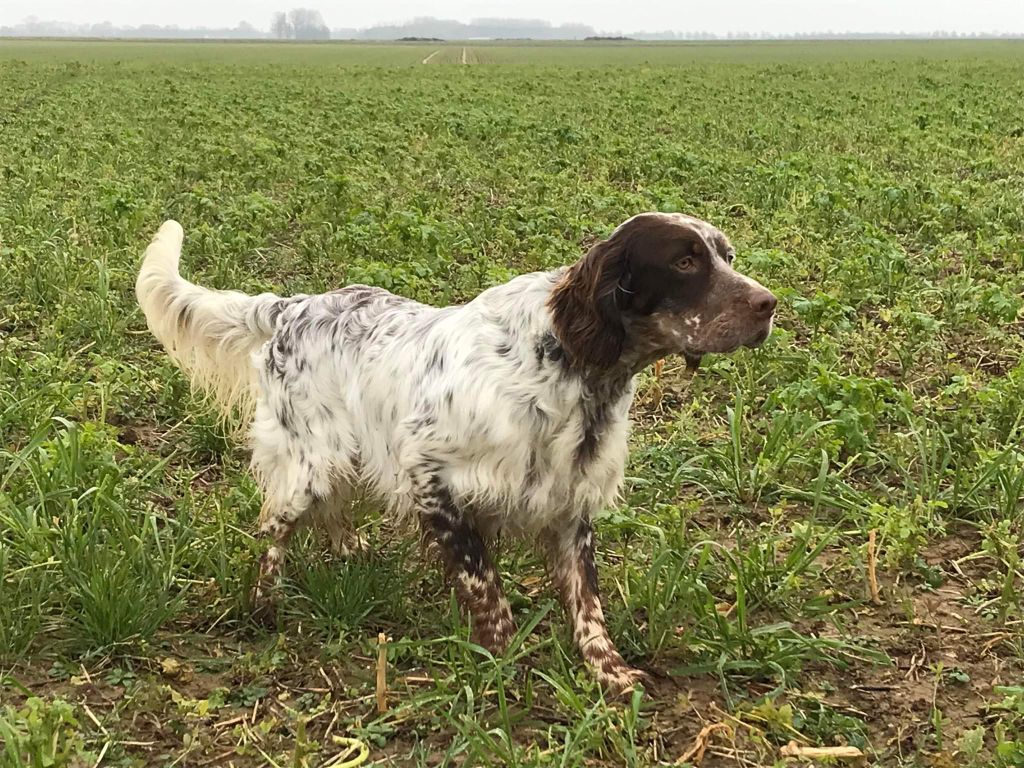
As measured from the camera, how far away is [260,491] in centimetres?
393

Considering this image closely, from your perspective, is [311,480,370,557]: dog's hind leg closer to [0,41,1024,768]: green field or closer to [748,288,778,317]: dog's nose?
[0,41,1024,768]: green field

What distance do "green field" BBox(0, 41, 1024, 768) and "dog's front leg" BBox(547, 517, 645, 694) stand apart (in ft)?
0.27

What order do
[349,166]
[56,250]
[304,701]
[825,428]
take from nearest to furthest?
[304,701], [825,428], [56,250], [349,166]

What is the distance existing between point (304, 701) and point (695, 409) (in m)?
2.68

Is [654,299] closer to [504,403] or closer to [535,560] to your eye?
[504,403]

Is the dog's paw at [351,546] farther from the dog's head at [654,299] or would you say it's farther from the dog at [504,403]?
the dog's head at [654,299]

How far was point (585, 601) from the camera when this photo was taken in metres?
3.26

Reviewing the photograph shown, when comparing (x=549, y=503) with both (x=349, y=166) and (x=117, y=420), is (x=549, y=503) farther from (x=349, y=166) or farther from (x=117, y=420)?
(x=349, y=166)

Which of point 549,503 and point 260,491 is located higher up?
point 549,503

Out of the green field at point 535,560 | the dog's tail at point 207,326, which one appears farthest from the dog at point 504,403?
the dog's tail at point 207,326

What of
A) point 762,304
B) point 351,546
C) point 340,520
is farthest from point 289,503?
point 762,304

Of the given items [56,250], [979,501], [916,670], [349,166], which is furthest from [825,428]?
[349,166]

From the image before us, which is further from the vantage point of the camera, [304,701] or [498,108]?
[498,108]

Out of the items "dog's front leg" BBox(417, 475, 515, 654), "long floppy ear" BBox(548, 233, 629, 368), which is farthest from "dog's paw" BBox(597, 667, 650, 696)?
"long floppy ear" BBox(548, 233, 629, 368)
